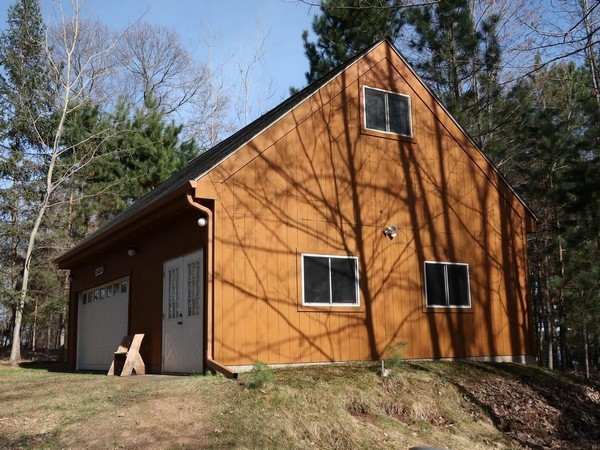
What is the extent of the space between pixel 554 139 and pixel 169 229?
11186mm

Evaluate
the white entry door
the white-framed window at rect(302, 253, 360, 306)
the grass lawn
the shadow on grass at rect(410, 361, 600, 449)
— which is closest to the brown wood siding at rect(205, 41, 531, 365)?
the white-framed window at rect(302, 253, 360, 306)

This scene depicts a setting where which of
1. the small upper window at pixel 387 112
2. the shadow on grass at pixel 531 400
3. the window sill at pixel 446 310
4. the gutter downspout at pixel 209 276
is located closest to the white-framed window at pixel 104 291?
the gutter downspout at pixel 209 276

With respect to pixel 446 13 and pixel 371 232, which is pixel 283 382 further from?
pixel 446 13

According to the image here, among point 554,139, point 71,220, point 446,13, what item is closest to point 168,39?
point 71,220

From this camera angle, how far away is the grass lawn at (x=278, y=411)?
6.28m

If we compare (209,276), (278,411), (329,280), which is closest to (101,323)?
(209,276)

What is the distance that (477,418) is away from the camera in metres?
8.62

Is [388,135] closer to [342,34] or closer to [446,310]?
[446,310]

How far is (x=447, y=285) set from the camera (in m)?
11.8

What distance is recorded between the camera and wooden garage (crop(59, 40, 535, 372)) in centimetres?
959

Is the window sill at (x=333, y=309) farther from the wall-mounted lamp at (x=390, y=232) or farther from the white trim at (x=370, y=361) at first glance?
the wall-mounted lamp at (x=390, y=232)

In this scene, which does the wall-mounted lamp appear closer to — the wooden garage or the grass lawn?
the wooden garage

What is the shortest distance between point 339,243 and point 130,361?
14.2 ft

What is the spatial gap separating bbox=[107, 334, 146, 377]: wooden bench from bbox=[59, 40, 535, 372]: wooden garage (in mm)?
190
